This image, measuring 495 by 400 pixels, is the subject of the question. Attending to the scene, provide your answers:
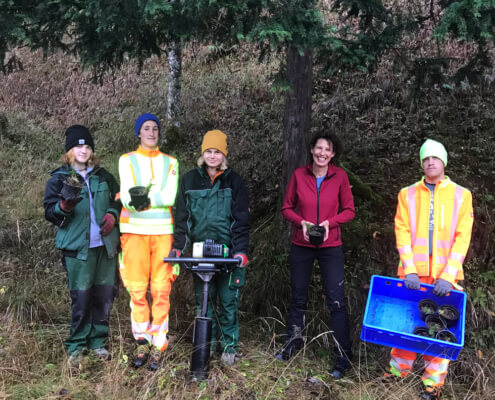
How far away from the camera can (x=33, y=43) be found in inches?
176

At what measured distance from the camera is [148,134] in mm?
4043

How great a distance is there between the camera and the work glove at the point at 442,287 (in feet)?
11.2

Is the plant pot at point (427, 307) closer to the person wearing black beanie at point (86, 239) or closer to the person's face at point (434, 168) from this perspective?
the person's face at point (434, 168)

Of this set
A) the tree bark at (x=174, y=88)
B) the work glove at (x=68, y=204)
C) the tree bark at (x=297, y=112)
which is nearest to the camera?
the work glove at (x=68, y=204)

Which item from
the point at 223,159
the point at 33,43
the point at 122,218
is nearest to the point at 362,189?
the point at 223,159

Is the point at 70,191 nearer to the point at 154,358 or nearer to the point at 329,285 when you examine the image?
the point at 154,358

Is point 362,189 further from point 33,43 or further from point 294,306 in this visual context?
point 33,43

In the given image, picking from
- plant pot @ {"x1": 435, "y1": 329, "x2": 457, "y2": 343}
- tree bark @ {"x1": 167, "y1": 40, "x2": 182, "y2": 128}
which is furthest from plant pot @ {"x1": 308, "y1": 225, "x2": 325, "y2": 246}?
tree bark @ {"x1": 167, "y1": 40, "x2": 182, "y2": 128}

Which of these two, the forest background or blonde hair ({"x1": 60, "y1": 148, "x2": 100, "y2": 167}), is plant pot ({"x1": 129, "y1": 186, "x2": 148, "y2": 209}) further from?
the forest background

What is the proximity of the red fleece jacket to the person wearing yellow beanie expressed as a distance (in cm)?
51

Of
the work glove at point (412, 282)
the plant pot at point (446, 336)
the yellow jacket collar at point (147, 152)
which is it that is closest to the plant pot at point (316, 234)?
the work glove at point (412, 282)

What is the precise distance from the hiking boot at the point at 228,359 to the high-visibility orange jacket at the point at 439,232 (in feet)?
5.77

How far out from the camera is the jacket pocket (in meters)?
3.94

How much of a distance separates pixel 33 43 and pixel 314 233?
3.49 m
